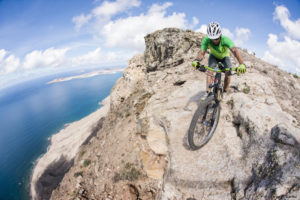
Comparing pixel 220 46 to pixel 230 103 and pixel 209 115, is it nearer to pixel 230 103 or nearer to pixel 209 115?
pixel 209 115

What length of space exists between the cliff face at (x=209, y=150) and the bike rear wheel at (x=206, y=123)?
1.56 ft

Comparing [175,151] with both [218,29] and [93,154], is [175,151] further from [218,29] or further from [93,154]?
[93,154]

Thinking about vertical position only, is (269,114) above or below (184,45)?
below

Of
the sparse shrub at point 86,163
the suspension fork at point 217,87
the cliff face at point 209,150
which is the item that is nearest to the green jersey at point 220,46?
the suspension fork at point 217,87

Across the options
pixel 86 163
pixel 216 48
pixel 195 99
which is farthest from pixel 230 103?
pixel 86 163

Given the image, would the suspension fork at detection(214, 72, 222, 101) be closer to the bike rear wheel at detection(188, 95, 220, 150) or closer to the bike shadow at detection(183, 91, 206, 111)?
the bike rear wheel at detection(188, 95, 220, 150)

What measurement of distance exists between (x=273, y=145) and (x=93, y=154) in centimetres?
2120

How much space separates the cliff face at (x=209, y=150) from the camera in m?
5.26

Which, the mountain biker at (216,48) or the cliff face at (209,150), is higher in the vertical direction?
the mountain biker at (216,48)

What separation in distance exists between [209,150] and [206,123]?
1.67m

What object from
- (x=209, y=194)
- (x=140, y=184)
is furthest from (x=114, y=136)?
(x=209, y=194)

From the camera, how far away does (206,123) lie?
23.0 feet

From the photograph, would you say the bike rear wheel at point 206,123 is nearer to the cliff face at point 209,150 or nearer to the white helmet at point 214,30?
the cliff face at point 209,150

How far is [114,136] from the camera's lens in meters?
19.5
